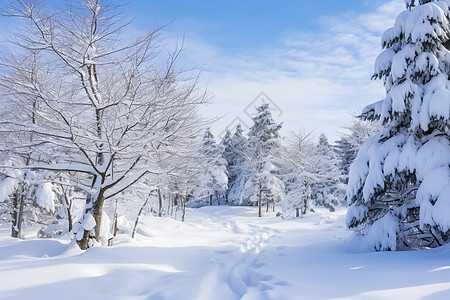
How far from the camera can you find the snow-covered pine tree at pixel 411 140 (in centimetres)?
536

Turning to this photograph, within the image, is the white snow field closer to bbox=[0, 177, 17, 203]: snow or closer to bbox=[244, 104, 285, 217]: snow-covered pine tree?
bbox=[0, 177, 17, 203]: snow

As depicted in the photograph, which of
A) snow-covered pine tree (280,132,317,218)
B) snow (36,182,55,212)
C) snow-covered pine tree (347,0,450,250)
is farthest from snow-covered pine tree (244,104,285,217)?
snow-covered pine tree (347,0,450,250)

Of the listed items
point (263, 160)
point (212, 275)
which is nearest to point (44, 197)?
point (212, 275)

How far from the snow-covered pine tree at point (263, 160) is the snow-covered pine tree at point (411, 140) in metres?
18.5

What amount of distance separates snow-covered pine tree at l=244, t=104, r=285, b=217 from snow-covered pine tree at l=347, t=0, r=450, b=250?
18.5 metres

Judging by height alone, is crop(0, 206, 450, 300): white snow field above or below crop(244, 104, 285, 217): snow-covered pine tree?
below

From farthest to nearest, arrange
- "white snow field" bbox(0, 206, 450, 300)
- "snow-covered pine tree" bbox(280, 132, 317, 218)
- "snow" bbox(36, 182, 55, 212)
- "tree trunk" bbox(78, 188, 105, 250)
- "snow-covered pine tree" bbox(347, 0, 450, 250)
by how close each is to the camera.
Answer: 1. "snow-covered pine tree" bbox(280, 132, 317, 218)
2. "snow" bbox(36, 182, 55, 212)
3. "tree trunk" bbox(78, 188, 105, 250)
4. "snow-covered pine tree" bbox(347, 0, 450, 250)
5. "white snow field" bbox(0, 206, 450, 300)

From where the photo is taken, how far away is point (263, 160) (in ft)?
84.3

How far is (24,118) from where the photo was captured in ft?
21.0

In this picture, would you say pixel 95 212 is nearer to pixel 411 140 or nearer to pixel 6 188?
pixel 411 140

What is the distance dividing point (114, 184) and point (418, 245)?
779 centimetres

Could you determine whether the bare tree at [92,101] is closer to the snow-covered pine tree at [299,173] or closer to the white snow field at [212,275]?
the white snow field at [212,275]

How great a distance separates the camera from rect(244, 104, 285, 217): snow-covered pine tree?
A: 2581 centimetres

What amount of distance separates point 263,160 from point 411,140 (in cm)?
1962
